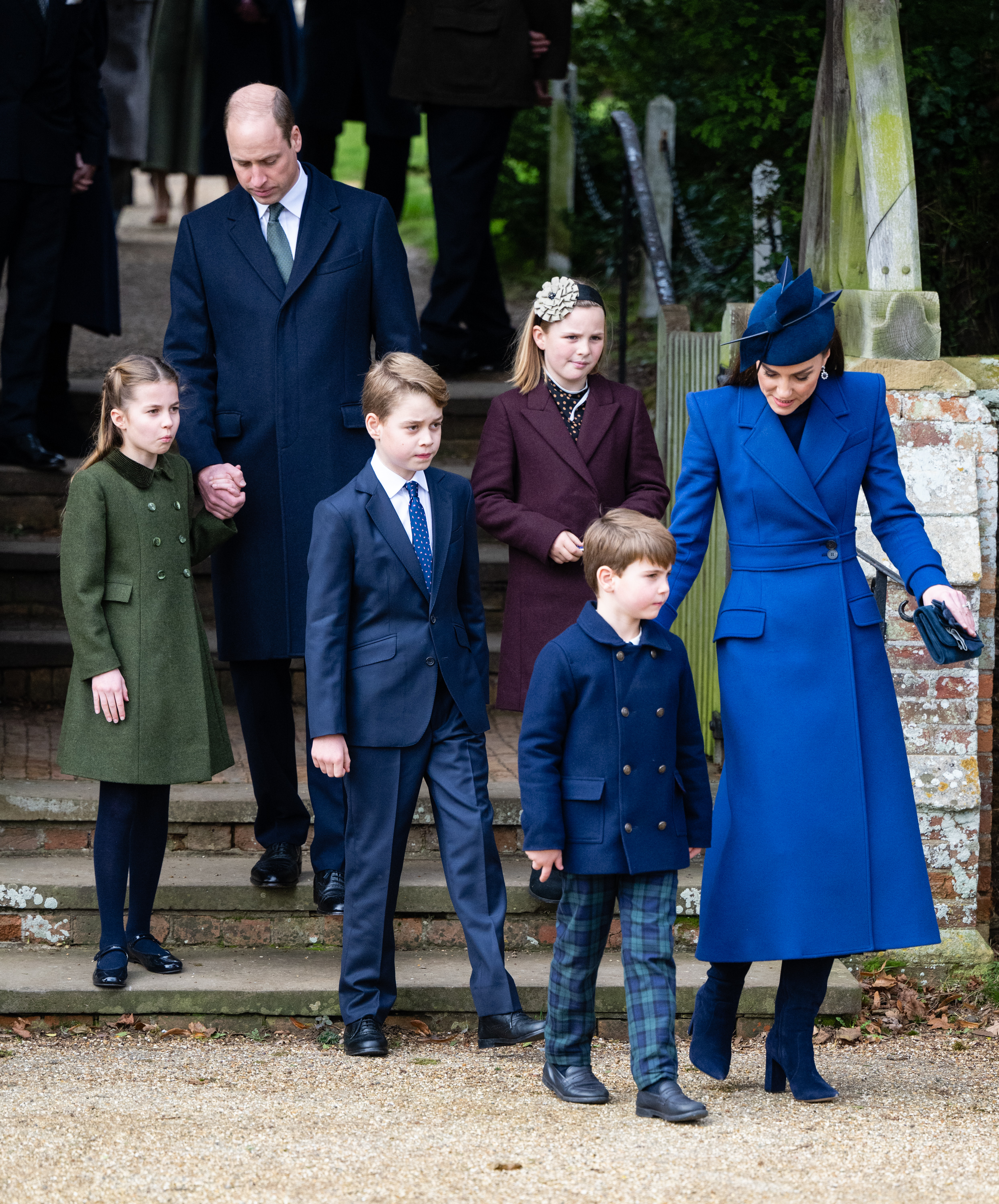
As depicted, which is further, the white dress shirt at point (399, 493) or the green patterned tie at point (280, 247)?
the green patterned tie at point (280, 247)

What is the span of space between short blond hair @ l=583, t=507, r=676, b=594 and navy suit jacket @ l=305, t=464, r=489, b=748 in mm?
562

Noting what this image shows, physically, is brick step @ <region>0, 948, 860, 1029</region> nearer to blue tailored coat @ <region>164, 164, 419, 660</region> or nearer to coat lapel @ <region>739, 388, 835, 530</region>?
blue tailored coat @ <region>164, 164, 419, 660</region>

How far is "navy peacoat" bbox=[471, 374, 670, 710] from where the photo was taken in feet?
15.1

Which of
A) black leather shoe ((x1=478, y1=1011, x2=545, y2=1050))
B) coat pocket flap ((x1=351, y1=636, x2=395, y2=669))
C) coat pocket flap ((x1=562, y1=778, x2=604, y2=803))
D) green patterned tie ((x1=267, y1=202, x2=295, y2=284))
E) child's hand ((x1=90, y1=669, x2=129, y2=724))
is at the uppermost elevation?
green patterned tie ((x1=267, y1=202, x2=295, y2=284))

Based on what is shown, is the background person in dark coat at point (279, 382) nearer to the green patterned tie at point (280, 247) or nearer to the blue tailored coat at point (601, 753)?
the green patterned tie at point (280, 247)

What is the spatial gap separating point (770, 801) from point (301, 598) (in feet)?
5.00

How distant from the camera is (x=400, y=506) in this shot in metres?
4.19

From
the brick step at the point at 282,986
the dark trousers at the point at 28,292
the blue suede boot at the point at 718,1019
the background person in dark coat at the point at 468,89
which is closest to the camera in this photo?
the blue suede boot at the point at 718,1019

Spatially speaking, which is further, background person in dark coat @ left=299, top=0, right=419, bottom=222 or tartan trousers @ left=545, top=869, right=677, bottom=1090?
background person in dark coat @ left=299, top=0, right=419, bottom=222

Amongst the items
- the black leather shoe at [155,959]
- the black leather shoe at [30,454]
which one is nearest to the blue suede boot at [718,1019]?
the black leather shoe at [155,959]

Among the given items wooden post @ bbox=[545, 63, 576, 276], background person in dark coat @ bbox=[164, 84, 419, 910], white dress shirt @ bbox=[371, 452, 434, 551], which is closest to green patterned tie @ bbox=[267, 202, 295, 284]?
background person in dark coat @ bbox=[164, 84, 419, 910]

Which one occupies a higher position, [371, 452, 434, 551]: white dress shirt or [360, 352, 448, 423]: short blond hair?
[360, 352, 448, 423]: short blond hair

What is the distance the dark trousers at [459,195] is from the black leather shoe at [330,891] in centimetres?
293

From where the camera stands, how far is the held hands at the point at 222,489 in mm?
4547
